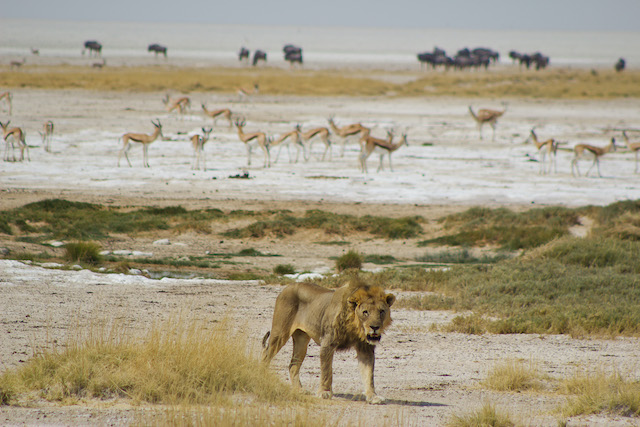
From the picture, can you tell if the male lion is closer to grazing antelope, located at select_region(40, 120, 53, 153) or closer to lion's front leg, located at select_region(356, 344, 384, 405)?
lion's front leg, located at select_region(356, 344, 384, 405)

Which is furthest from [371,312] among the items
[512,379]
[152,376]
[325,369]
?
[512,379]

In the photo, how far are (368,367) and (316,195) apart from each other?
1615 cm

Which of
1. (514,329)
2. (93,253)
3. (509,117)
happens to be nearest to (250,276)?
(93,253)

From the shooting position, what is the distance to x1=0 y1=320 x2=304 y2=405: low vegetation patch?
5910 mm

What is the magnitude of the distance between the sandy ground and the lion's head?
61cm

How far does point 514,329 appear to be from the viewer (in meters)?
9.80

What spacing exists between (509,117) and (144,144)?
20735 millimetres

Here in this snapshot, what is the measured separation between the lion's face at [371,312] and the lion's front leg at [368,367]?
0.62ft

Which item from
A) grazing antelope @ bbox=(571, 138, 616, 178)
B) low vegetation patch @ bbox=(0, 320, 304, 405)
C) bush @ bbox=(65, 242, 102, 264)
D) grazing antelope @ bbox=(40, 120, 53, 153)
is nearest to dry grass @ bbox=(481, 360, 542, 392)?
low vegetation patch @ bbox=(0, 320, 304, 405)

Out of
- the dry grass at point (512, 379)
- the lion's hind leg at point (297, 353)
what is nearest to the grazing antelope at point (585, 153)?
the dry grass at point (512, 379)

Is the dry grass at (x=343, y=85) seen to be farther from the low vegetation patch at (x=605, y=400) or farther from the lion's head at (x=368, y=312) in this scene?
the low vegetation patch at (x=605, y=400)

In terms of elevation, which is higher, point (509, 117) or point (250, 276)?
point (509, 117)

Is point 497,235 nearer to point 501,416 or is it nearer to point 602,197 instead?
point 602,197

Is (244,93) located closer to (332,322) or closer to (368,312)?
(332,322)
